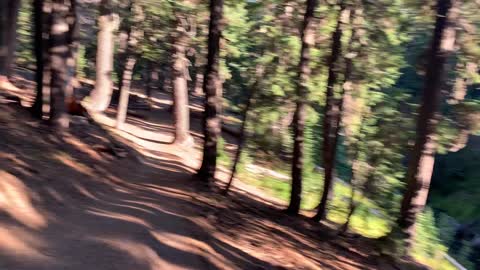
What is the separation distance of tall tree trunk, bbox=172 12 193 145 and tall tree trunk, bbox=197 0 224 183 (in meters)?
6.38

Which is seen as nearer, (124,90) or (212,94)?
(212,94)

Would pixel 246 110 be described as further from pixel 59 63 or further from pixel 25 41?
pixel 25 41

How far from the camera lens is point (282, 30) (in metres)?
14.7

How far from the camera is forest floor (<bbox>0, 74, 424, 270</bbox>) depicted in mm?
7480

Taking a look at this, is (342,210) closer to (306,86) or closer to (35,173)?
(306,86)

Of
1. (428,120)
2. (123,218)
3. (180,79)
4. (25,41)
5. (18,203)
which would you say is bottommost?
(123,218)

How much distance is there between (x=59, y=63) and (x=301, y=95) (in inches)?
207

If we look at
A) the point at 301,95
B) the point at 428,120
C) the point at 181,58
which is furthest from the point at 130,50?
the point at 428,120

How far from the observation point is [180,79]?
20.5m

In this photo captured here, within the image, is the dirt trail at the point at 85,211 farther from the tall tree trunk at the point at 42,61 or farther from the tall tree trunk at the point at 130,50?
the tall tree trunk at the point at 130,50

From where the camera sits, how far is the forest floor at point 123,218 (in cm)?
748

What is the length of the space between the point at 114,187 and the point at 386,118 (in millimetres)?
6066

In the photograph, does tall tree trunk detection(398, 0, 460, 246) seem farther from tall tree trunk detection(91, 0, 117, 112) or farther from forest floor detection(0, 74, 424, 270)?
tall tree trunk detection(91, 0, 117, 112)

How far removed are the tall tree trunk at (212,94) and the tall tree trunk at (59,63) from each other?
3.11m
